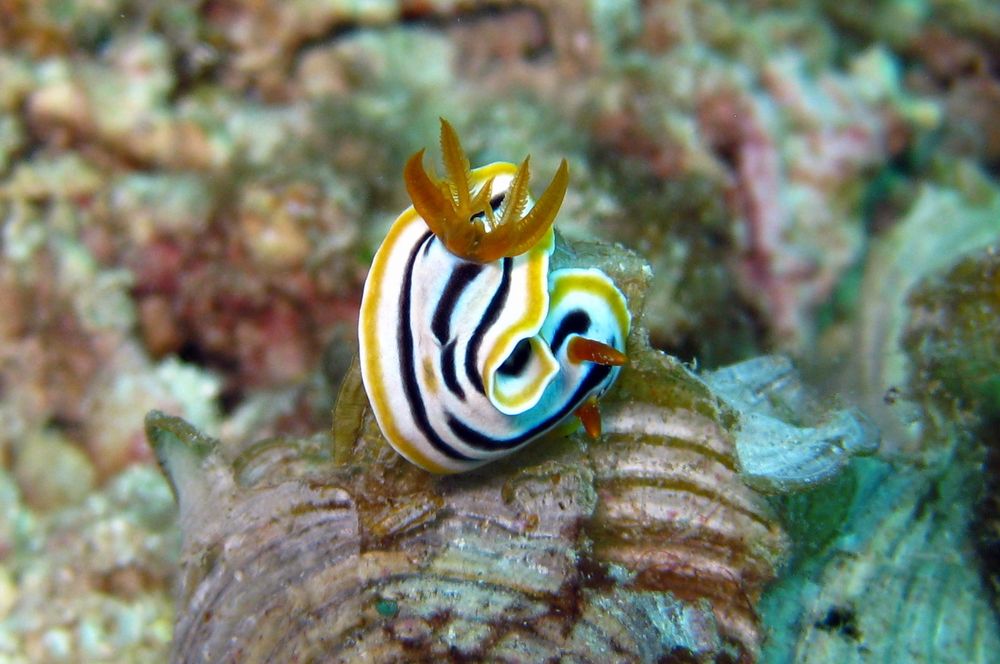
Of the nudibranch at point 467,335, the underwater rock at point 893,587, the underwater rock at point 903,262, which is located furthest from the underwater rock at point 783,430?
the underwater rock at point 903,262

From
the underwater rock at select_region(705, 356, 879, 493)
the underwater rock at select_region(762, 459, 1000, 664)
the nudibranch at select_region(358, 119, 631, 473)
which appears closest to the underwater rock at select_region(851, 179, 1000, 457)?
the underwater rock at select_region(762, 459, 1000, 664)

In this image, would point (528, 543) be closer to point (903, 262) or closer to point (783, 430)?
point (783, 430)

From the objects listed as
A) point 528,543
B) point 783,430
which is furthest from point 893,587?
point 528,543

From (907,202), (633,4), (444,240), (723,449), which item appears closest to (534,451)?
(723,449)

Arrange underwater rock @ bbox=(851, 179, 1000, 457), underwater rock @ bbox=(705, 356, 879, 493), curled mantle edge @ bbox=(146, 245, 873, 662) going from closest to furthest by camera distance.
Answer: curled mantle edge @ bbox=(146, 245, 873, 662) < underwater rock @ bbox=(705, 356, 879, 493) < underwater rock @ bbox=(851, 179, 1000, 457)

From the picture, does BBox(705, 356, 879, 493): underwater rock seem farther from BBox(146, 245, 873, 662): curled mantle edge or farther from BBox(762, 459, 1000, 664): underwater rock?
BBox(762, 459, 1000, 664): underwater rock
